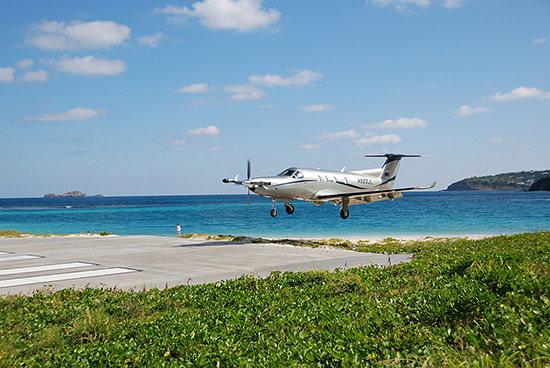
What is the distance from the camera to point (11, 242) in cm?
2891

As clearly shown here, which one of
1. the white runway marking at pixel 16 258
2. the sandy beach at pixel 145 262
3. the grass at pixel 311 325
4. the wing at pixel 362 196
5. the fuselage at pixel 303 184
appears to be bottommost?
the sandy beach at pixel 145 262

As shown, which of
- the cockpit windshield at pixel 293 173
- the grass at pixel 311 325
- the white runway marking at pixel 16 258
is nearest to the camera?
the grass at pixel 311 325

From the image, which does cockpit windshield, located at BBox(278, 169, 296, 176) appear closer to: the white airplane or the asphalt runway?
the white airplane

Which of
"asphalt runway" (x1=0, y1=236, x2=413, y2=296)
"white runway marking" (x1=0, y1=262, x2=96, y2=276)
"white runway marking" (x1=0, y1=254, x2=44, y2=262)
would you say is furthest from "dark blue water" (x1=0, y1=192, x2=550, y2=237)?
"white runway marking" (x1=0, y1=254, x2=44, y2=262)

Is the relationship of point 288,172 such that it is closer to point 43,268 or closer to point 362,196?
point 362,196

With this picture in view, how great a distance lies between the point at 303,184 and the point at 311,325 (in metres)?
21.8

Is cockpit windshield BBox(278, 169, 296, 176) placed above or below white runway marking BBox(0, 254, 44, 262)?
above

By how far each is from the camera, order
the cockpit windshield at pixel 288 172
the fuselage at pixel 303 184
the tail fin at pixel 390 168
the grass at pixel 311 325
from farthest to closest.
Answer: the tail fin at pixel 390 168 → the cockpit windshield at pixel 288 172 → the fuselage at pixel 303 184 → the grass at pixel 311 325

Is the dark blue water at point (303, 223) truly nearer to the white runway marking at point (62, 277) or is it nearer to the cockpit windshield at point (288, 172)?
the cockpit windshield at point (288, 172)

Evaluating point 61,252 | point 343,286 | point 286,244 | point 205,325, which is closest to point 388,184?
point 286,244

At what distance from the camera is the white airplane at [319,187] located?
27641 mm

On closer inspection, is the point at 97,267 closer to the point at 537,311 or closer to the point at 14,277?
the point at 14,277

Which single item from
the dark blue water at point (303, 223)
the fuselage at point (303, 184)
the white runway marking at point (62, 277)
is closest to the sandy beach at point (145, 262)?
the white runway marking at point (62, 277)

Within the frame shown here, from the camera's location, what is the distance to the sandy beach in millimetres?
14812
